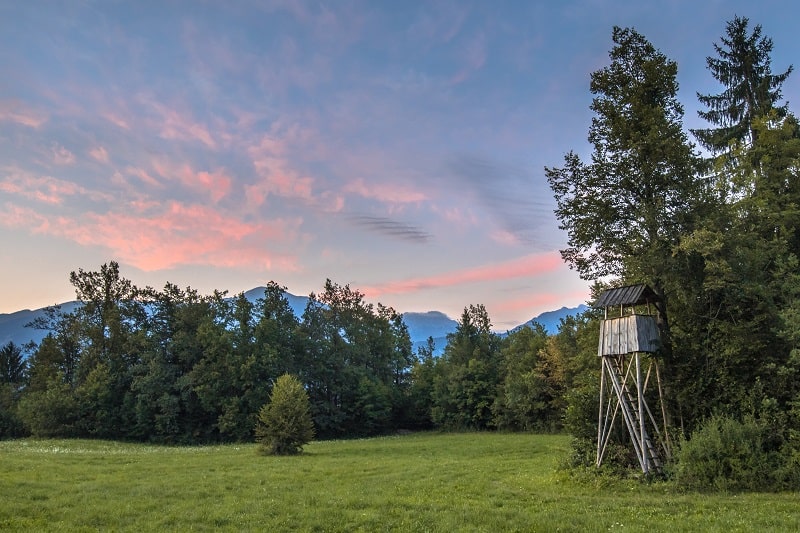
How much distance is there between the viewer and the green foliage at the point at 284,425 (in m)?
27.5

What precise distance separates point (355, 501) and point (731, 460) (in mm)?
10652

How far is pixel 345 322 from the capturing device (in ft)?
207

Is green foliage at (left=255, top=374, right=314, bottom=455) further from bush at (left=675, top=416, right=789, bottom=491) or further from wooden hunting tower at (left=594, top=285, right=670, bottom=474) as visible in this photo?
bush at (left=675, top=416, right=789, bottom=491)

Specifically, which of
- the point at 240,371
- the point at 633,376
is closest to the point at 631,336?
the point at 633,376

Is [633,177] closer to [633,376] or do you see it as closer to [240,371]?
[633,376]

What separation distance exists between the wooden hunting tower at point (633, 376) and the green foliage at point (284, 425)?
16.9m

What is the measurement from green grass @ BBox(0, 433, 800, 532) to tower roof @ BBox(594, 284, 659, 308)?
5914 millimetres

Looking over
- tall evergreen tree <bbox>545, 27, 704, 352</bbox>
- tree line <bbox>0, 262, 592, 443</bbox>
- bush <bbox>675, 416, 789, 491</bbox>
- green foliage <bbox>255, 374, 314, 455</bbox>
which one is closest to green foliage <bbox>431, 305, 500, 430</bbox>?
tree line <bbox>0, 262, 592, 443</bbox>

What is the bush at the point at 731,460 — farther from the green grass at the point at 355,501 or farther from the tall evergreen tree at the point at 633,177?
the tall evergreen tree at the point at 633,177

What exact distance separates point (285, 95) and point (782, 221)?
23.1m

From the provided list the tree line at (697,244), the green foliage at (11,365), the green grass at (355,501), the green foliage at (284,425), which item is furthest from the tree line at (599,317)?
the green foliage at (284,425)

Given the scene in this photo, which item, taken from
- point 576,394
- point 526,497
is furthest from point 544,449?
point 526,497

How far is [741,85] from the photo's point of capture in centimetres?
2456

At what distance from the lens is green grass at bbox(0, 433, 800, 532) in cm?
1050
